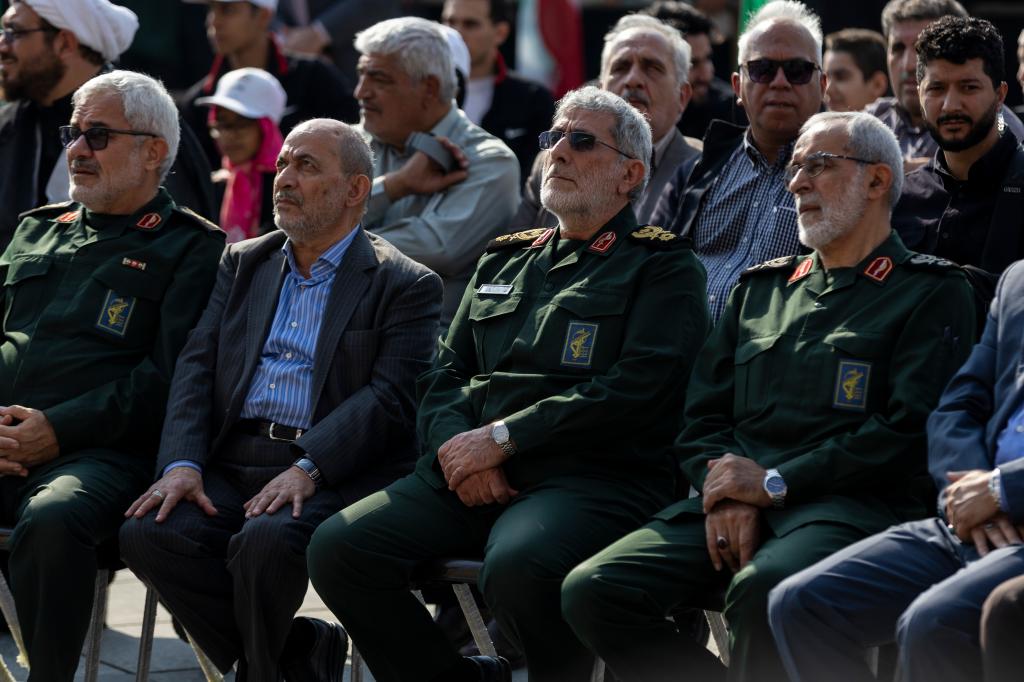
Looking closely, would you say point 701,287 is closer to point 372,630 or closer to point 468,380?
point 468,380

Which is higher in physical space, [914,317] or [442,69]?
[442,69]

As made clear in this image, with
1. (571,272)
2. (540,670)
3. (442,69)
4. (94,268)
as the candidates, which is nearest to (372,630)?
(540,670)

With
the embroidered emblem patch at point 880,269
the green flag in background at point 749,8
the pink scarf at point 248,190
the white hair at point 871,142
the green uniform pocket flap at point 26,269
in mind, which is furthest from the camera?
the green flag in background at point 749,8

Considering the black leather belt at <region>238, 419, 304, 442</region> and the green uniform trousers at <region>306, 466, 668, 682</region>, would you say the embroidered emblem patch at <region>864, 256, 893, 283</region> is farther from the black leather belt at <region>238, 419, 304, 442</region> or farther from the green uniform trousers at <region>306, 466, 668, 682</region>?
the black leather belt at <region>238, 419, 304, 442</region>

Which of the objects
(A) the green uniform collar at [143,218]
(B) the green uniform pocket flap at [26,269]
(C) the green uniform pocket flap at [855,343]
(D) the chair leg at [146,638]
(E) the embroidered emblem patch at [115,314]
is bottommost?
(D) the chair leg at [146,638]

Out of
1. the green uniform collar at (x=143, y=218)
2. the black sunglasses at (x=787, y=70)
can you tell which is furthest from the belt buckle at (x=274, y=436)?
the black sunglasses at (x=787, y=70)

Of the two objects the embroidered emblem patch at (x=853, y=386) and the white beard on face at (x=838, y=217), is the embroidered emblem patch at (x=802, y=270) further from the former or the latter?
the embroidered emblem patch at (x=853, y=386)

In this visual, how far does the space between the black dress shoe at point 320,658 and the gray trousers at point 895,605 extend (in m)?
1.61

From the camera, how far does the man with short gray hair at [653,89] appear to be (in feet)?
20.6

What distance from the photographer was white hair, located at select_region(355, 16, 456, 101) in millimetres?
6602

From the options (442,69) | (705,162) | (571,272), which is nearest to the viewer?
(571,272)

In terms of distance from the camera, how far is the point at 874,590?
13.3 feet

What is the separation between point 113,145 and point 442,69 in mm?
1474

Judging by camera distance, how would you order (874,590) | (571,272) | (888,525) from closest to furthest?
(874,590)
(888,525)
(571,272)
